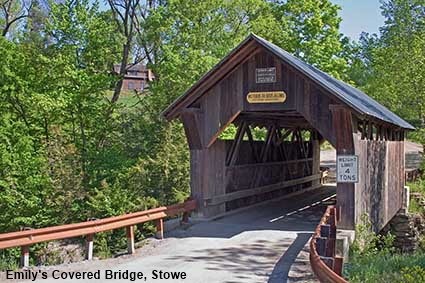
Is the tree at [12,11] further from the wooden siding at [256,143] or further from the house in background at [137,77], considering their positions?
the wooden siding at [256,143]

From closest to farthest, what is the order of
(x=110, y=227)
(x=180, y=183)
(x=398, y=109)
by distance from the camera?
(x=110, y=227)
(x=180, y=183)
(x=398, y=109)

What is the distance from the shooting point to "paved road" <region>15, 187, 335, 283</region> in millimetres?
7473

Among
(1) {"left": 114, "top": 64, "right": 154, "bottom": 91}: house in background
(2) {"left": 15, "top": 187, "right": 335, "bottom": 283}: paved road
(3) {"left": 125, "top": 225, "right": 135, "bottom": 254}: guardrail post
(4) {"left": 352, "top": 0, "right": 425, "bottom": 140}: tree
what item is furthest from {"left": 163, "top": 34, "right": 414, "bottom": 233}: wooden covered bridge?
(1) {"left": 114, "top": 64, "right": 154, "bottom": 91}: house in background

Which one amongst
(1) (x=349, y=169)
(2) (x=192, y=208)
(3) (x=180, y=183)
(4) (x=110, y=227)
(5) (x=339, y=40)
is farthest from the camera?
(5) (x=339, y=40)

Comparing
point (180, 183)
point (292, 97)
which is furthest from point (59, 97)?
point (292, 97)

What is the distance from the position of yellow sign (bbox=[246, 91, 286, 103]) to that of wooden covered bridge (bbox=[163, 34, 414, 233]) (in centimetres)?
2

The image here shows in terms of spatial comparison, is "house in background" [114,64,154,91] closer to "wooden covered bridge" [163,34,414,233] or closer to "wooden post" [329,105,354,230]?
"wooden covered bridge" [163,34,414,233]

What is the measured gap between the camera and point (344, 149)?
10.2m

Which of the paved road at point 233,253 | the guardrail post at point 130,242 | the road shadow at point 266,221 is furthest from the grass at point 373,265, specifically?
the guardrail post at point 130,242

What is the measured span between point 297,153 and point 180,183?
5.67 metres

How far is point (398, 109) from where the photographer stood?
90.1ft

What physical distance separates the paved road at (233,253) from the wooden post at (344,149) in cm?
97

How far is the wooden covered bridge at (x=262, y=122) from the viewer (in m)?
10.2

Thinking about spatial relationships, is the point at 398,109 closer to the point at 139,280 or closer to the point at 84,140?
the point at 84,140
